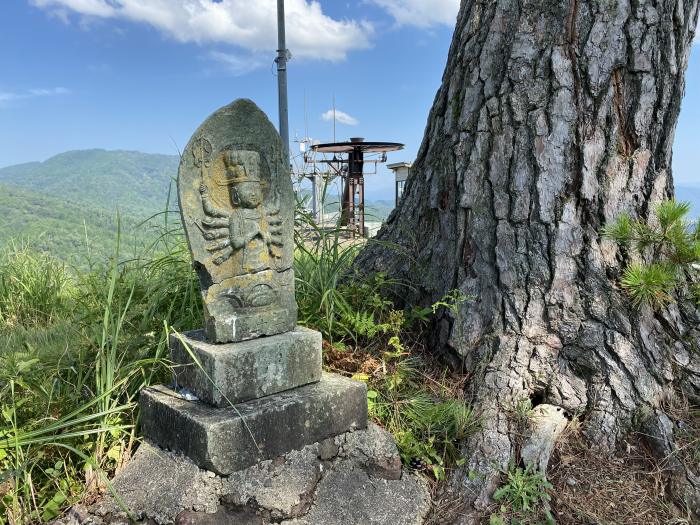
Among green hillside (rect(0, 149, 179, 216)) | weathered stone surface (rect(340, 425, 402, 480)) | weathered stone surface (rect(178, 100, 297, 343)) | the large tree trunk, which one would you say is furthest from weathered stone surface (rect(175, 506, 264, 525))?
green hillside (rect(0, 149, 179, 216))

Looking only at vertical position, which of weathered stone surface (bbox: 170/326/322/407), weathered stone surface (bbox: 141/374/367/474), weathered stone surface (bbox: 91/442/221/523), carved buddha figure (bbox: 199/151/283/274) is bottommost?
weathered stone surface (bbox: 91/442/221/523)

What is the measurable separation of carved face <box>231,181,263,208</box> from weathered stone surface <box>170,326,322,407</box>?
2.03 feet

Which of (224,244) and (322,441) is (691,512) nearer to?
(322,441)

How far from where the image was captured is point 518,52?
115 inches

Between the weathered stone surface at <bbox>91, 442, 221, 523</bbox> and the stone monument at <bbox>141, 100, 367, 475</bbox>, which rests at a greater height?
the stone monument at <bbox>141, 100, 367, 475</bbox>

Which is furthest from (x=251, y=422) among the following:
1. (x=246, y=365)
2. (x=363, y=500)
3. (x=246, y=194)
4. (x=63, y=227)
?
(x=63, y=227)

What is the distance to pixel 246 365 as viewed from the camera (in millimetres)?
2320

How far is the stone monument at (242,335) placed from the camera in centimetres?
223

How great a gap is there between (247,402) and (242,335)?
11.6 inches

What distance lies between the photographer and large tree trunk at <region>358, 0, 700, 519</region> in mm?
2732

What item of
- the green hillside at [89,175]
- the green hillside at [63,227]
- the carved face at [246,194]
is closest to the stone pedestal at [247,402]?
the carved face at [246,194]

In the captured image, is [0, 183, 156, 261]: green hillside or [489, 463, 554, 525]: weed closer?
[489, 463, 554, 525]: weed

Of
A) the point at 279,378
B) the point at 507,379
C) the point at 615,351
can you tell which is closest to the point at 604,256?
the point at 615,351

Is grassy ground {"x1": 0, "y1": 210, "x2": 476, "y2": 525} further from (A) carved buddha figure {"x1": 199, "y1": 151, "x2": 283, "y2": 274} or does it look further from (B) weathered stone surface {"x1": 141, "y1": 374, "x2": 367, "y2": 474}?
(A) carved buddha figure {"x1": 199, "y1": 151, "x2": 283, "y2": 274}
